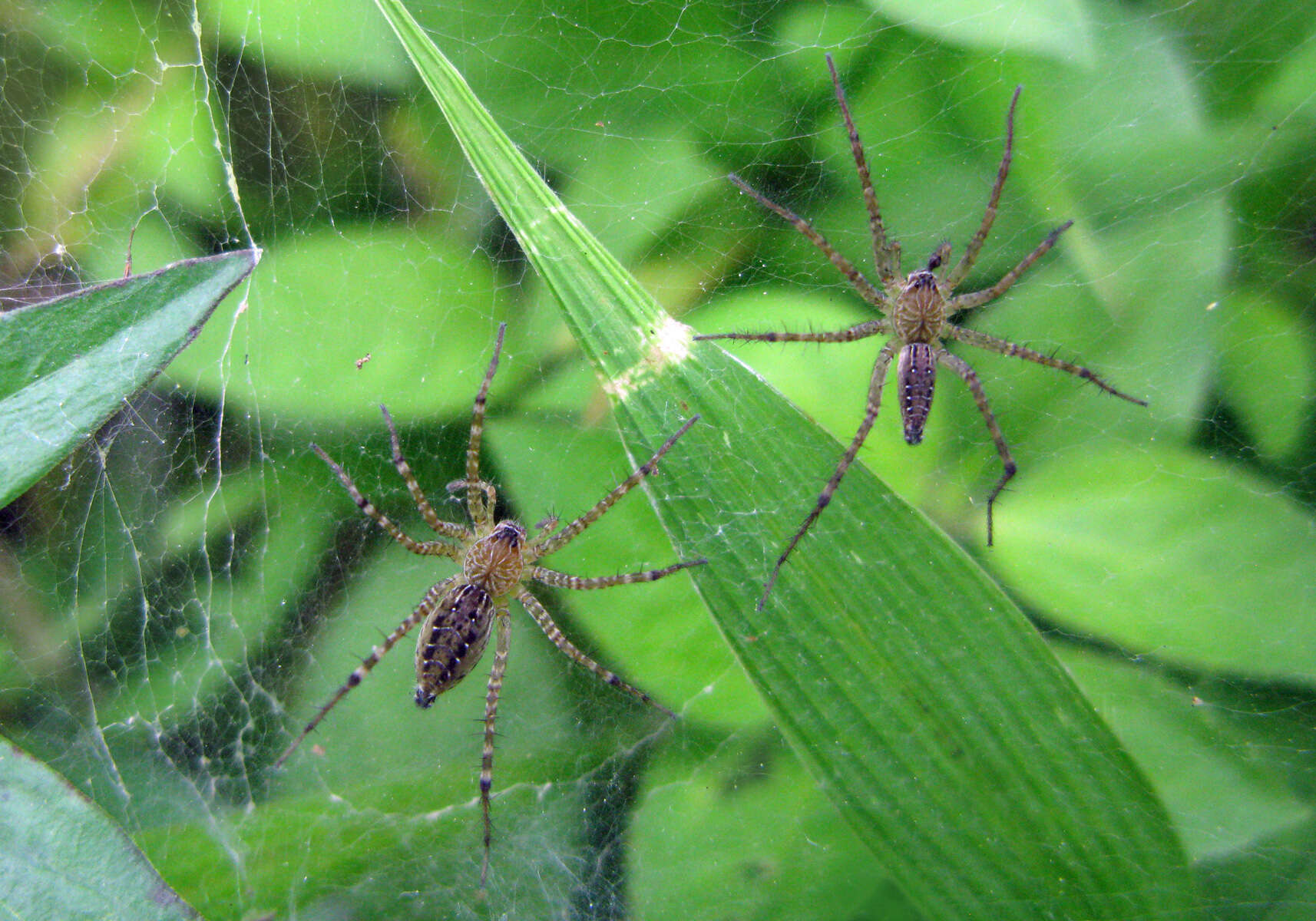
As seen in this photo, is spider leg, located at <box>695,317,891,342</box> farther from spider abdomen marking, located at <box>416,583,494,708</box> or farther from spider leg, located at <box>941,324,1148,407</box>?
spider abdomen marking, located at <box>416,583,494,708</box>

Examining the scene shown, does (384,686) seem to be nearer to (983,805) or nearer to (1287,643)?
(983,805)

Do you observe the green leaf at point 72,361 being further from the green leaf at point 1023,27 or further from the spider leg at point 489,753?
the green leaf at point 1023,27

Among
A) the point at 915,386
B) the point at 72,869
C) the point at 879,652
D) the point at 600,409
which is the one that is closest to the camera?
the point at 72,869

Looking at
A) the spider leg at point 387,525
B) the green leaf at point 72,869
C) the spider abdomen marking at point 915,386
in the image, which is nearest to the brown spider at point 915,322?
the spider abdomen marking at point 915,386

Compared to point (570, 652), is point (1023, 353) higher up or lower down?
higher up

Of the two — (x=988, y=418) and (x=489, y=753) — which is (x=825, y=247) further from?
(x=489, y=753)

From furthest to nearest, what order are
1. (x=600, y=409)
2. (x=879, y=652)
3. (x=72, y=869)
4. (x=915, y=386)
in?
(x=600, y=409), (x=915, y=386), (x=879, y=652), (x=72, y=869)

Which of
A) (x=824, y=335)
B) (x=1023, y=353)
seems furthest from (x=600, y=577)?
(x=1023, y=353)
